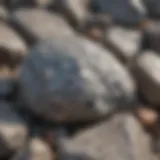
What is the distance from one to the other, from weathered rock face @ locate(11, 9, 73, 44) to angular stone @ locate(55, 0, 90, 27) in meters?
0.04

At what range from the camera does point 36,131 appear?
3.49ft

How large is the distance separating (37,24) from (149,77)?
373mm

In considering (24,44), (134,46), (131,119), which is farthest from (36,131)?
(134,46)

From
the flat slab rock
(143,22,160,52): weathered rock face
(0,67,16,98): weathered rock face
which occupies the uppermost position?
(143,22,160,52): weathered rock face

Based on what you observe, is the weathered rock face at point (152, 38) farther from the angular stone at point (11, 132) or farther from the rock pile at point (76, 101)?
the angular stone at point (11, 132)

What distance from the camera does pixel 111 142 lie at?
982 millimetres

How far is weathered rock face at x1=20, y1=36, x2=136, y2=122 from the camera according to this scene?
3.44 feet

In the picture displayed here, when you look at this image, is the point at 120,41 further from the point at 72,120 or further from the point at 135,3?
the point at 72,120

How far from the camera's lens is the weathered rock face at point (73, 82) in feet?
3.44

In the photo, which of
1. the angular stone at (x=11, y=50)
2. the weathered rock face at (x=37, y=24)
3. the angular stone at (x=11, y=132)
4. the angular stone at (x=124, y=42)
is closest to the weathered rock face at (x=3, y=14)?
the weathered rock face at (x=37, y=24)

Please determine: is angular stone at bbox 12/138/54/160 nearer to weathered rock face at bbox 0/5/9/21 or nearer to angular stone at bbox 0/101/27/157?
angular stone at bbox 0/101/27/157

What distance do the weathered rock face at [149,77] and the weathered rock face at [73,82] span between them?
0.13 ft

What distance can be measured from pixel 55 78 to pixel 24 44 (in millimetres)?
258

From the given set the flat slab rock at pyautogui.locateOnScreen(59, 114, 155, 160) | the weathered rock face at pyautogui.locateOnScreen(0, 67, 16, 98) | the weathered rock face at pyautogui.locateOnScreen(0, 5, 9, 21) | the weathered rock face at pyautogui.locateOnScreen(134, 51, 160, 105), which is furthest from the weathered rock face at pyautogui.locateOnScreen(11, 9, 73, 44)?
the flat slab rock at pyautogui.locateOnScreen(59, 114, 155, 160)
